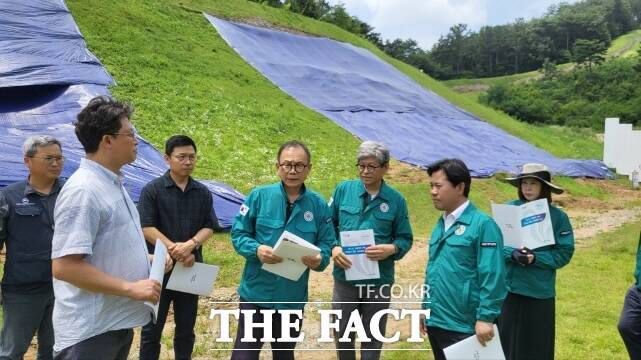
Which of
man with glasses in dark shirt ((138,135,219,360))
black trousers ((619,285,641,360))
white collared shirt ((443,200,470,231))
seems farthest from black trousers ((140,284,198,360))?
black trousers ((619,285,641,360))

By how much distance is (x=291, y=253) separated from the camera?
2973 mm

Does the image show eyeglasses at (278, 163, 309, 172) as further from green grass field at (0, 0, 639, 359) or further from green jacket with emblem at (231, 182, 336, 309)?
green grass field at (0, 0, 639, 359)

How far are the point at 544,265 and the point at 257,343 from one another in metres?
1.85

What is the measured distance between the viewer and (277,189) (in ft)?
10.6

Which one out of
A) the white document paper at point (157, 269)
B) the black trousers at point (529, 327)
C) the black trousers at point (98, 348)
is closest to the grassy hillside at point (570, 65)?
the black trousers at point (529, 327)

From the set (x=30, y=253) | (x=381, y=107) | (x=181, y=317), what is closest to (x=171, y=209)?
(x=181, y=317)

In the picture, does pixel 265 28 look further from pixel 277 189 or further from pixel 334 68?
pixel 277 189

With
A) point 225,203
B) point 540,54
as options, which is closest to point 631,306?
point 225,203

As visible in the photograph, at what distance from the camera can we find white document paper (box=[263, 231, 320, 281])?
2889mm

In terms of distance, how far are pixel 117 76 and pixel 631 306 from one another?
11.7 m

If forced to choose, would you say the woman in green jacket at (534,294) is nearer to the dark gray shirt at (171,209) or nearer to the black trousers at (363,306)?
the black trousers at (363,306)

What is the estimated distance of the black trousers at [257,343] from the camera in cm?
307

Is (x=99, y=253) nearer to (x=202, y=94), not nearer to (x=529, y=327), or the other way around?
(x=529, y=327)

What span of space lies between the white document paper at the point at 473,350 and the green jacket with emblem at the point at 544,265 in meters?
0.92
